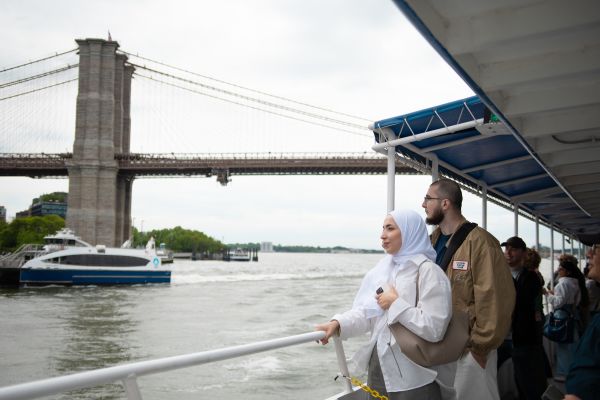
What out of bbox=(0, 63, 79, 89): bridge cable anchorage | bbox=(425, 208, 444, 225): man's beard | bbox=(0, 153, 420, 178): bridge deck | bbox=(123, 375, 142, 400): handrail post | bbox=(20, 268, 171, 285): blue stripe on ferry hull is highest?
bbox=(0, 63, 79, 89): bridge cable anchorage

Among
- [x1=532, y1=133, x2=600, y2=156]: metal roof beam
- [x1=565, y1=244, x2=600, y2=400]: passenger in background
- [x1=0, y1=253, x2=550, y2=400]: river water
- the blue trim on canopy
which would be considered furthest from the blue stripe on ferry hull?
[x1=565, y1=244, x2=600, y2=400]: passenger in background

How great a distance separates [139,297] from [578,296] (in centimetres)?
2680

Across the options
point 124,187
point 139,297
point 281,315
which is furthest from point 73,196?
point 281,315

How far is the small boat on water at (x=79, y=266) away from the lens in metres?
32.9

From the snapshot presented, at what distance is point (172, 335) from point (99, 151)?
32.6 m

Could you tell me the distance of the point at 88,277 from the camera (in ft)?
112

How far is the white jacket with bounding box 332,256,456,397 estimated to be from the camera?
6.18ft

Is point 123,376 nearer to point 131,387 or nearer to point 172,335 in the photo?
point 131,387

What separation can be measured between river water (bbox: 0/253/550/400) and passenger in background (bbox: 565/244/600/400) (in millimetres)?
8395

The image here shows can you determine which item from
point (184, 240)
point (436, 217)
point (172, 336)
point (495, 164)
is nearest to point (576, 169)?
point (495, 164)

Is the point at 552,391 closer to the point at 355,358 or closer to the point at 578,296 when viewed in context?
the point at 355,358

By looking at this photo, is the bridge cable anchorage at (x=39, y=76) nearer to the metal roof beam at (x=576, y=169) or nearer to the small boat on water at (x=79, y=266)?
the small boat on water at (x=79, y=266)

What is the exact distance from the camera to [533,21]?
1835 millimetres

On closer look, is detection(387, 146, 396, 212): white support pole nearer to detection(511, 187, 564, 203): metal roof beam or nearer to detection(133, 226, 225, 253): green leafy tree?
detection(511, 187, 564, 203): metal roof beam
